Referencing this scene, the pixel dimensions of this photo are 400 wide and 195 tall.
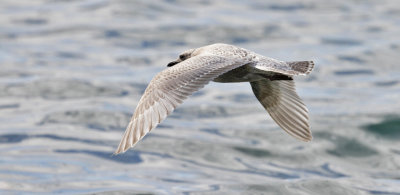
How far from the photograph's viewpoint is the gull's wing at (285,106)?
727 centimetres

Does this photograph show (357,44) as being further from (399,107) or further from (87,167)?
(87,167)

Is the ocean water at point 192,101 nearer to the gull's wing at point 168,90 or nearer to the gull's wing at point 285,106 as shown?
the gull's wing at point 285,106

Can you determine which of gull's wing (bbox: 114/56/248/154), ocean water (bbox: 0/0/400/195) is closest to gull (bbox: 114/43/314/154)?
gull's wing (bbox: 114/56/248/154)

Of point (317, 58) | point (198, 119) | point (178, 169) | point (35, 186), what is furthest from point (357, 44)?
point (35, 186)

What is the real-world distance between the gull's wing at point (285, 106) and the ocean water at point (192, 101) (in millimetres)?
1863

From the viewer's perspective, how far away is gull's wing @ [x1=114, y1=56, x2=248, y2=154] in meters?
5.70

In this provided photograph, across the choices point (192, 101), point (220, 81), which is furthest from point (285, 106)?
point (192, 101)

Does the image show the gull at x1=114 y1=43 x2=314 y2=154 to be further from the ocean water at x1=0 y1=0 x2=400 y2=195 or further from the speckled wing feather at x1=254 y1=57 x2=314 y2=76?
the ocean water at x1=0 y1=0 x2=400 y2=195

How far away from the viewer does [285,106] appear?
7.41m

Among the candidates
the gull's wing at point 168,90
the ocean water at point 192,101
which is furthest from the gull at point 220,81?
A: the ocean water at point 192,101

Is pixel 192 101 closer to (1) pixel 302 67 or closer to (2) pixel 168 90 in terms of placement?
(1) pixel 302 67

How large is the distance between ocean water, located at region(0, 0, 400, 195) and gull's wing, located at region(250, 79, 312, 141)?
1863 mm

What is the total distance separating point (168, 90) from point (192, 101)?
694cm

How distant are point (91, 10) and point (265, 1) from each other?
422 cm
